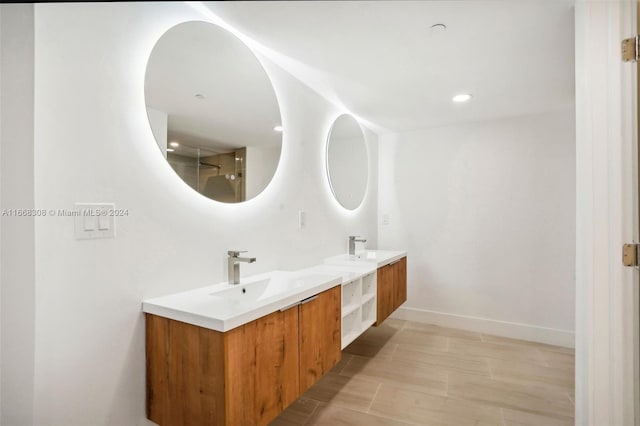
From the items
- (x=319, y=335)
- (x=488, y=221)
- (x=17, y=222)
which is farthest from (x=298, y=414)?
(x=488, y=221)

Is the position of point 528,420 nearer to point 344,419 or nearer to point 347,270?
point 344,419

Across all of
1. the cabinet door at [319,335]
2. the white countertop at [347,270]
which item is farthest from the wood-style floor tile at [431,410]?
the white countertop at [347,270]

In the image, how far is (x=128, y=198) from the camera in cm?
131

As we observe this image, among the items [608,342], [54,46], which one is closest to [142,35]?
[54,46]

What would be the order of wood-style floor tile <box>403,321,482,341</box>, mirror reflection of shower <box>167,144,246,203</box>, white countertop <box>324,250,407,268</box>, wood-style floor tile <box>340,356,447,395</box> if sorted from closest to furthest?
mirror reflection of shower <box>167,144,246,203</box>, wood-style floor tile <box>340,356,447,395</box>, white countertop <box>324,250,407,268</box>, wood-style floor tile <box>403,321,482,341</box>

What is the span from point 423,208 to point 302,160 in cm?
196

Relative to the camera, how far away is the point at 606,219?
1268 millimetres

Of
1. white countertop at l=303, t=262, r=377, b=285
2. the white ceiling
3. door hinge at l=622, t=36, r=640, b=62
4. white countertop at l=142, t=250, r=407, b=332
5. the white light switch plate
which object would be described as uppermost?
the white ceiling

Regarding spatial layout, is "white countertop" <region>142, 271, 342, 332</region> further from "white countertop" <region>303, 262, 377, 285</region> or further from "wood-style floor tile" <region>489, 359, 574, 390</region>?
"wood-style floor tile" <region>489, 359, 574, 390</region>

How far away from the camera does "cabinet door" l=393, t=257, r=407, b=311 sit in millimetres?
3051

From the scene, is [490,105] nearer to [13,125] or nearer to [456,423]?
[456,423]

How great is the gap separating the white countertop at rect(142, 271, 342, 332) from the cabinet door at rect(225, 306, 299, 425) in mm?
49

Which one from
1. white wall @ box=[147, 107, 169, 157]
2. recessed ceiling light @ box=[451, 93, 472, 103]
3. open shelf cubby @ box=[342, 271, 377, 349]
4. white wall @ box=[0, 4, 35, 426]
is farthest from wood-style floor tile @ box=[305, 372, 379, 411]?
recessed ceiling light @ box=[451, 93, 472, 103]

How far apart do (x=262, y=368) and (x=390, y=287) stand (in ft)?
6.01
